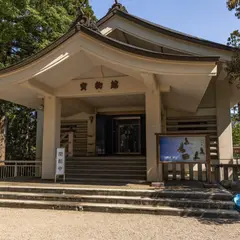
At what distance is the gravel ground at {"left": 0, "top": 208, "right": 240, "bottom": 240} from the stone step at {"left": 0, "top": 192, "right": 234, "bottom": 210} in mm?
471

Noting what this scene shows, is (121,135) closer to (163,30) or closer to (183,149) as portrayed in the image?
(163,30)

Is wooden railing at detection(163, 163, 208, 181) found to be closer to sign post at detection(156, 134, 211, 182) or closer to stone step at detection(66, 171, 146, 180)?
stone step at detection(66, 171, 146, 180)

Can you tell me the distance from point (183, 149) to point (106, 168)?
3.75m

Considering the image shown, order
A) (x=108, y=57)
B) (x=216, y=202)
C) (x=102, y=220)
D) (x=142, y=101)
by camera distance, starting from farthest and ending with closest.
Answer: (x=142, y=101)
(x=108, y=57)
(x=216, y=202)
(x=102, y=220)

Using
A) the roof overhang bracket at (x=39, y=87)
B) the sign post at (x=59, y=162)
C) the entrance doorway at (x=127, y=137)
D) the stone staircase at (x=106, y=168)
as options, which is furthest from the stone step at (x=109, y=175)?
the entrance doorway at (x=127, y=137)

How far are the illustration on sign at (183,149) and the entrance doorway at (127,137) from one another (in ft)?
21.7

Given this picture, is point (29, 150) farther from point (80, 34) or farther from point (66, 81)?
point (80, 34)

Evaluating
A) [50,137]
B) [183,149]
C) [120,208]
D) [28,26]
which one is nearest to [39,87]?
[50,137]

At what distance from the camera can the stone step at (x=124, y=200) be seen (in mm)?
5797

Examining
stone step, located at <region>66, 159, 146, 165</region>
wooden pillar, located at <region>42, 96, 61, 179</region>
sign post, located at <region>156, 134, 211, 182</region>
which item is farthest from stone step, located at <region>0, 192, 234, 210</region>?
stone step, located at <region>66, 159, 146, 165</region>

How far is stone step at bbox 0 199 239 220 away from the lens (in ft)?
18.1

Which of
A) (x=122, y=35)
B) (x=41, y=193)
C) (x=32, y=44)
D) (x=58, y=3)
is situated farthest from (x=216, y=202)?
(x=58, y=3)

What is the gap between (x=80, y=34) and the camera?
25.3 feet

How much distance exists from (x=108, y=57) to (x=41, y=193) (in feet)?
13.6
